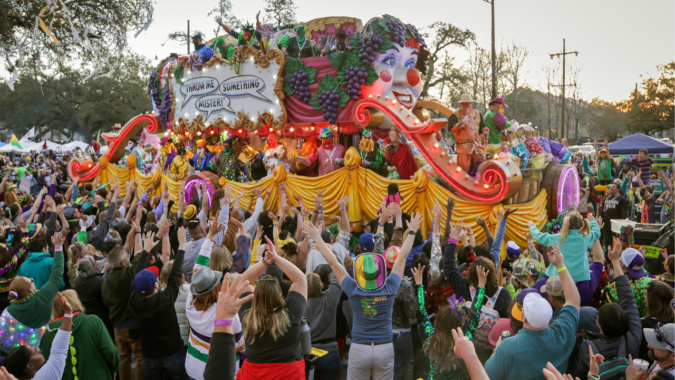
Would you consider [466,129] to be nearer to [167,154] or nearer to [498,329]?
[498,329]

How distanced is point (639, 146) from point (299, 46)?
13424 millimetres

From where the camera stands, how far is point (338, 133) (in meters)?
11.9

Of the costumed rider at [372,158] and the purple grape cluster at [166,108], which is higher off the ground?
the purple grape cluster at [166,108]

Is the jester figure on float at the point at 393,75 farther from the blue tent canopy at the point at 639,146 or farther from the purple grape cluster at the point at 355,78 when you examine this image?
the blue tent canopy at the point at 639,146

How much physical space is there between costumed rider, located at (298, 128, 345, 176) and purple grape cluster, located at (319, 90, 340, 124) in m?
0.40

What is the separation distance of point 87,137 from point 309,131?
38.7 meters

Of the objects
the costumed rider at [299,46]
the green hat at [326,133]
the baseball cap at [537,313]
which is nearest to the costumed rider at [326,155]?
the green hat at [326,133]

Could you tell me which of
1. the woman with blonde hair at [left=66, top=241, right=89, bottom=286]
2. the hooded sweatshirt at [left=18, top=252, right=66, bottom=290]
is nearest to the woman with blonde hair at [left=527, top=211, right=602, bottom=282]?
the woman with blonde hair at [left=66, top=241, right=89, bottom=286]

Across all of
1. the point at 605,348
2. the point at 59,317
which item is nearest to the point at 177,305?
the point at 59,317

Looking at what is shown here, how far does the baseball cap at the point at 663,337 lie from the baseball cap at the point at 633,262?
1724 mm

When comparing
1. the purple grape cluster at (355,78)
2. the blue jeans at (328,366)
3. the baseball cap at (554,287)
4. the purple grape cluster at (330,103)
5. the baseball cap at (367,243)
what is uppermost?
the purple grape cluster at (355,78)

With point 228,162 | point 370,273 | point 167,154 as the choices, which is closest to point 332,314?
point 370,273

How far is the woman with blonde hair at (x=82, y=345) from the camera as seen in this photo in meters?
3.72

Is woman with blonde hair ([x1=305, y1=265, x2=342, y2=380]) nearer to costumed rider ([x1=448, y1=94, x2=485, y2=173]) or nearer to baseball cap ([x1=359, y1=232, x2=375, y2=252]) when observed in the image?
baseball cap ([x1=359, y1=232, x2=375, y2=252])
